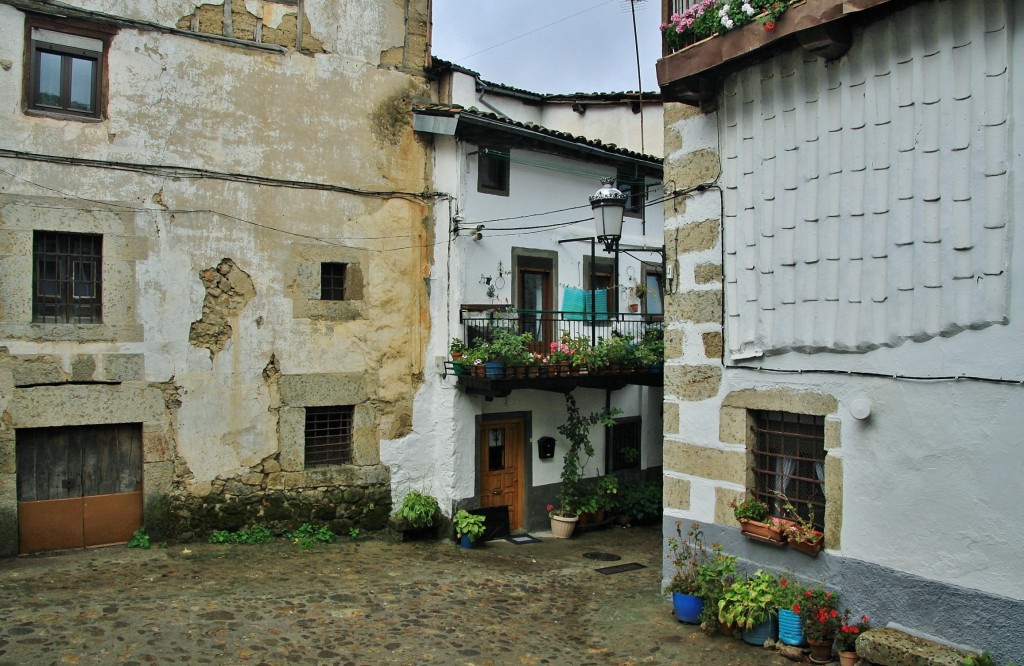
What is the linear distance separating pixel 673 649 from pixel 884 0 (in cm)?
593

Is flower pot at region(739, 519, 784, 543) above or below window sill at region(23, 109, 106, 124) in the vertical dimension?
below

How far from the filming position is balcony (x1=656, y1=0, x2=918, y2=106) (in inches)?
245

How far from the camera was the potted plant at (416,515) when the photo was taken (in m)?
11.1

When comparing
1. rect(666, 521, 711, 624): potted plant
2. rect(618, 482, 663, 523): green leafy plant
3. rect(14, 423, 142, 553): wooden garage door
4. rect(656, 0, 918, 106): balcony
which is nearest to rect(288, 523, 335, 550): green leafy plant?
rect(14, 423, 142, 553): wooden garage door

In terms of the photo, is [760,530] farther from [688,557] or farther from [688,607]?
[688,607]

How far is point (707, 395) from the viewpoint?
775 cm

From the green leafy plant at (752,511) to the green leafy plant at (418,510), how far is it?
5303 mm

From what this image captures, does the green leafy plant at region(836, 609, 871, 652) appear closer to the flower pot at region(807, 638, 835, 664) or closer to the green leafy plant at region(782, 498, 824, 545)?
the flower pot at region(807, 638, 835, 664)

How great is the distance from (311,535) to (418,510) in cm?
158

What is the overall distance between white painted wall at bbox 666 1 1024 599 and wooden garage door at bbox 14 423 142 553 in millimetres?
8343

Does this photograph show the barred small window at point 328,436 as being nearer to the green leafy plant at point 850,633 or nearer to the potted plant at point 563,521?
the potted plant at point 563,521

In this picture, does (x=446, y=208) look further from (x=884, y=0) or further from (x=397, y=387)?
(x=884, y=0)

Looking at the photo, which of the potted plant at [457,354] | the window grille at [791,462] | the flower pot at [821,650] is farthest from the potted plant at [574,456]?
the flower pot at [821,650]

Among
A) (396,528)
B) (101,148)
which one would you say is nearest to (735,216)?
(396,528)
